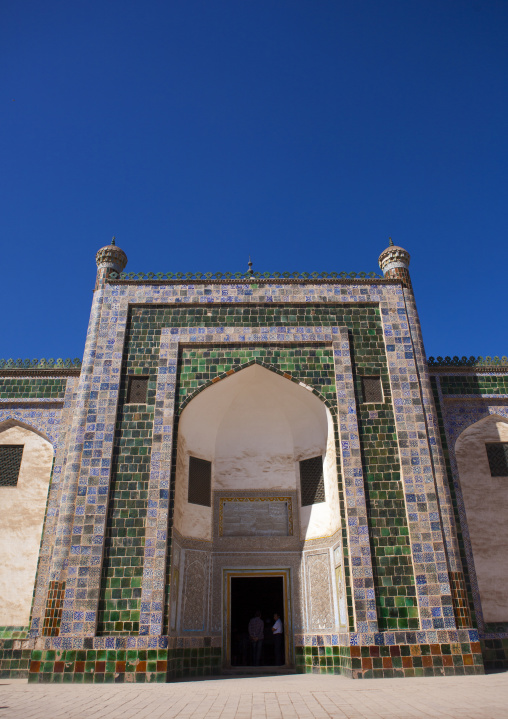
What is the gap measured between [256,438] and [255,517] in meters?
1.36

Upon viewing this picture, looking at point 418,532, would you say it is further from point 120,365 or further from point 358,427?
point 120,365

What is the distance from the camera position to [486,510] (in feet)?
29.7

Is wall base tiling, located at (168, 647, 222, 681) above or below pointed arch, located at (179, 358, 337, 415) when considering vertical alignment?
below

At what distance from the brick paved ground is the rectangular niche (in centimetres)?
232

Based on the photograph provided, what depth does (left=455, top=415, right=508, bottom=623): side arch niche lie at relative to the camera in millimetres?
8523

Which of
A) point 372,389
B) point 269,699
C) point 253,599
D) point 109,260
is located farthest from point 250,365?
point 253,599

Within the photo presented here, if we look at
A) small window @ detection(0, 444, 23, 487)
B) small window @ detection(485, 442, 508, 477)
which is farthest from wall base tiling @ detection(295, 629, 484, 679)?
small window @ detection(0, 444, 23, 487)

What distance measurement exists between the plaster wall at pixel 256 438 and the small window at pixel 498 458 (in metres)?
2.93

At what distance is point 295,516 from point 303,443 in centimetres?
123

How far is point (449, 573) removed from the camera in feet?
24.5

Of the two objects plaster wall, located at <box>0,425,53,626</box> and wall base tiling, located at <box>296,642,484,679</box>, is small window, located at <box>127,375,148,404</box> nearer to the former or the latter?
plaster wall, located at <box>0,425,53,626</box>

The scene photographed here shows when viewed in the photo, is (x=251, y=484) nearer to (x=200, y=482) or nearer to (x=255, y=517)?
(x=255, y=517)

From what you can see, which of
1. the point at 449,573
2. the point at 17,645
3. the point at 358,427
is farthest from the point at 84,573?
the point at 449,573

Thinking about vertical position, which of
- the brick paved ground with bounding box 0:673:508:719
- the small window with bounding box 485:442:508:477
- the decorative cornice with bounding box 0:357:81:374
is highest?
the decorative cornice with bounding box 0:357:81:374
